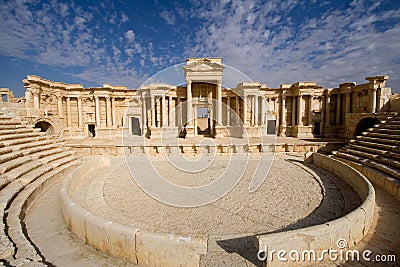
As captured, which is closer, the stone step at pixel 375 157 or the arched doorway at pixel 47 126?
the stone step at pixel 375 157

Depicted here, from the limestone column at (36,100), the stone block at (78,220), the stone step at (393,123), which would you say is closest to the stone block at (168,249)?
the stone block at (78,220)

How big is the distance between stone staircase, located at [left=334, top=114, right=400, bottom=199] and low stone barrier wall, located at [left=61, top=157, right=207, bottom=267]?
6.43 m

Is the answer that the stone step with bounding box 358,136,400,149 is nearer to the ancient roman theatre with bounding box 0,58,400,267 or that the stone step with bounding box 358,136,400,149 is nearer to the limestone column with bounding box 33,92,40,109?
the ancient roman theatre with bounding box 0,58,400,267

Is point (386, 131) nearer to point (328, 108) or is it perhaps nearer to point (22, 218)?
point (328, 108)

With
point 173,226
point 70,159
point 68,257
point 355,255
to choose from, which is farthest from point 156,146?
point 355,255

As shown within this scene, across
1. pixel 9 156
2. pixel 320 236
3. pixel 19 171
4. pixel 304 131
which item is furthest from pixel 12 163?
pixel 304 131

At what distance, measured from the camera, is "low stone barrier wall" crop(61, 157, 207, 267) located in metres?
2.80

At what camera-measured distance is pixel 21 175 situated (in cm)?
586

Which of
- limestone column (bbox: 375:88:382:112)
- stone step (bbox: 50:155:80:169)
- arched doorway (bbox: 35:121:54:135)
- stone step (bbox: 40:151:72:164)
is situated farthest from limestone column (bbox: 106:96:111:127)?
limestone column (bbox: 375:88:382:112)

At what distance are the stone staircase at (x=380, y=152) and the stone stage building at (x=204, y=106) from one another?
984 cm

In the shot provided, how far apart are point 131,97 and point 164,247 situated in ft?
71.5

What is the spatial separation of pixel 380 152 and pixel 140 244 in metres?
10.2

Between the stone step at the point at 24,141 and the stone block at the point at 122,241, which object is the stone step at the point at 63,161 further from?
the stone block at the point at 122,241

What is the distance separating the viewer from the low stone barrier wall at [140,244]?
2.80 meters
